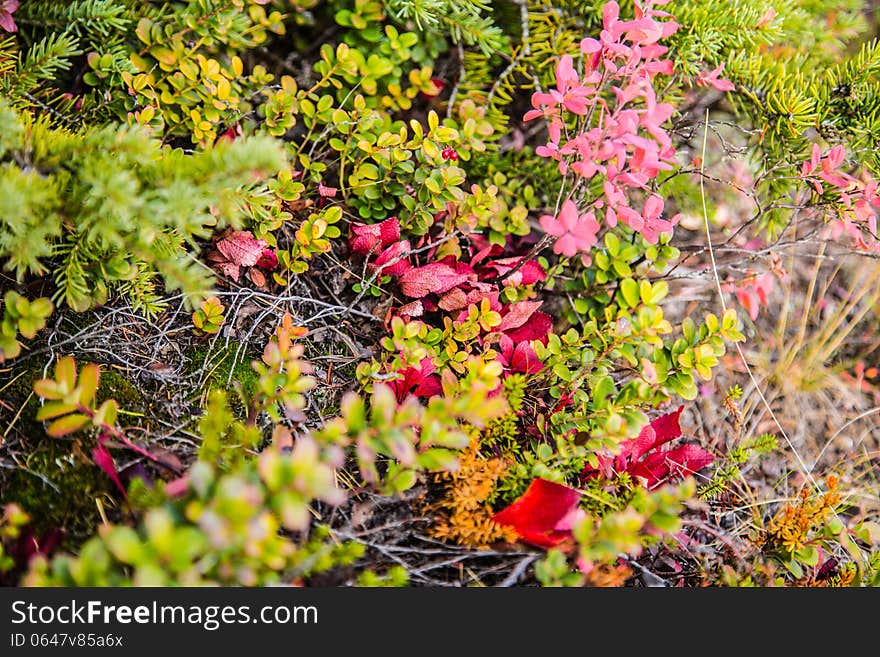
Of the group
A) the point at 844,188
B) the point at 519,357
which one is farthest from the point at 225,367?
the point at 844,188

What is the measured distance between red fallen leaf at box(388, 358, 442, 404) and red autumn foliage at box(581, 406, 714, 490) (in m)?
0.45

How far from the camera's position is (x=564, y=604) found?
1262 millimetres

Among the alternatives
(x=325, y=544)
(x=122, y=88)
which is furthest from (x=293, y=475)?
(x=122, y=88)

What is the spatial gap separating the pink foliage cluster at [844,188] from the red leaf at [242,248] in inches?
58.6

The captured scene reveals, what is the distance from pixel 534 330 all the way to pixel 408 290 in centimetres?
38

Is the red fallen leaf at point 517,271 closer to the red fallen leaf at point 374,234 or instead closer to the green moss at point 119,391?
the red fallen leaf at point 374,234

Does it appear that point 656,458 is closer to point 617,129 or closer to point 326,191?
point 617,129

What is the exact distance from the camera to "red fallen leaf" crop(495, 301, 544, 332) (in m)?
1.77

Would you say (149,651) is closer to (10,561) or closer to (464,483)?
(10,561)

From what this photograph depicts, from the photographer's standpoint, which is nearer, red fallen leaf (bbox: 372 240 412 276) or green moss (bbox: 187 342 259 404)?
green moss (bbox: 187 342 259 404)

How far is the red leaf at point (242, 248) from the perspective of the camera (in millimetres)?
1646

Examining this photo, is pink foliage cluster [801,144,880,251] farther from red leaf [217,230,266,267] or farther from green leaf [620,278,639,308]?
red leaf [217,230,266,267]

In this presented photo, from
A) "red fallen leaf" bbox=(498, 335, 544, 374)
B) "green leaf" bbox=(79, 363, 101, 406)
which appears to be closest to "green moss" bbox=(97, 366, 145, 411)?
"green leaf" bbox=(79, 363, 101, 406)

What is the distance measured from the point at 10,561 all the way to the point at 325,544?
23.0 inches
